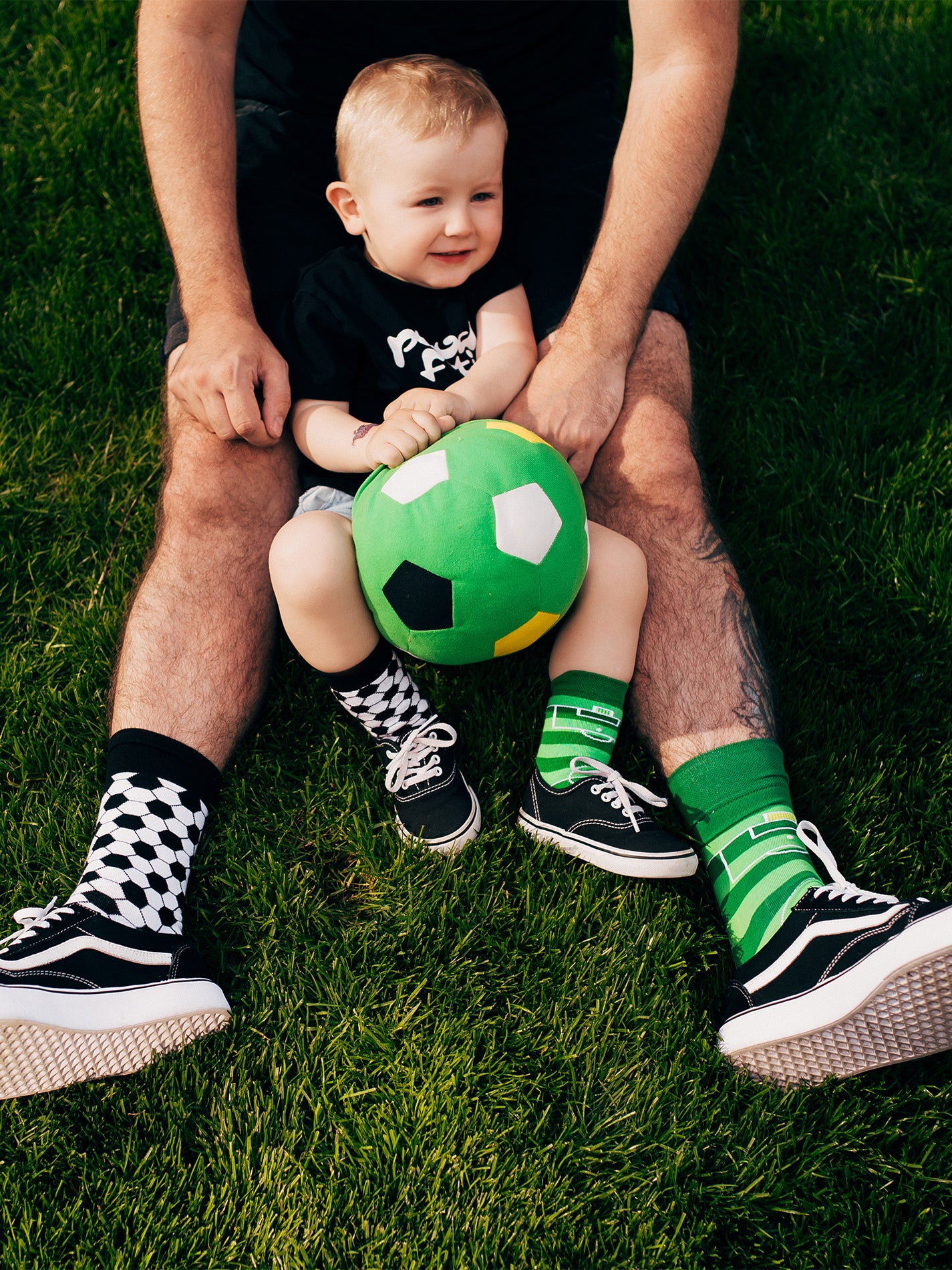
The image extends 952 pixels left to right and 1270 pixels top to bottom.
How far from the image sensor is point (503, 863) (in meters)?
2.26

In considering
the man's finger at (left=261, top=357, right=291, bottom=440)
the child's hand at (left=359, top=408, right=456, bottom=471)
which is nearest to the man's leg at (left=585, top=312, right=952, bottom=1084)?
the child's hand at (left=359, top=408, right=456, bottom=471)

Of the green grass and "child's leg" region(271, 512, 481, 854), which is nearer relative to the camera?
the green grass

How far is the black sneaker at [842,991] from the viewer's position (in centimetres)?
176

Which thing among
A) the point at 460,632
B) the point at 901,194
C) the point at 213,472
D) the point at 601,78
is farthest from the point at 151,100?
the point at 901,194

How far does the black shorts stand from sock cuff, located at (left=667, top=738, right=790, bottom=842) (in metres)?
1.21

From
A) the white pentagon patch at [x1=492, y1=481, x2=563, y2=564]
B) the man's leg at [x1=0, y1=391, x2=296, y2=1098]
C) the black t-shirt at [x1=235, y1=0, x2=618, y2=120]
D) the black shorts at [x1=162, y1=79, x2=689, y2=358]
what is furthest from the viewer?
the black t-shirt at [x1=235, y1=0, x2=618, y2=120]

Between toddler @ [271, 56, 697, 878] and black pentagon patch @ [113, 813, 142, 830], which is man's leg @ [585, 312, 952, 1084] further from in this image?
black pentagon patch @ [113, 813, 142, 830]

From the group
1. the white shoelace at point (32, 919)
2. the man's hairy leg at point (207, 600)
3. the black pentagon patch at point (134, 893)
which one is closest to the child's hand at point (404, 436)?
the man's hairy leg at point (207, 600)

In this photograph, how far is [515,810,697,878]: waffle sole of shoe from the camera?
2.12 metres

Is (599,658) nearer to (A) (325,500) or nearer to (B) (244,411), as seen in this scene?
(A) (325,500)

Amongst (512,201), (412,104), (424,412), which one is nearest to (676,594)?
(424,412)

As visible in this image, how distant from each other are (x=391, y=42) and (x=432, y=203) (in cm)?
80

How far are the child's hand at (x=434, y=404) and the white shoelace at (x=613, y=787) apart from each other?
0.85 m

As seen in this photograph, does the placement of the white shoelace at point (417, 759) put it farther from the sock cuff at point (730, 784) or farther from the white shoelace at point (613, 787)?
the sock cuff at point (730, 784)
